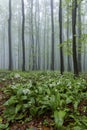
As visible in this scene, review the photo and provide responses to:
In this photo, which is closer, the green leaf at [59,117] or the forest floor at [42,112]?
the green leaf at [59,117]

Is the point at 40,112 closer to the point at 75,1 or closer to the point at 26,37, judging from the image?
the point at 75,1

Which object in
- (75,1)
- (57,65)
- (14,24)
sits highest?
(14,24)

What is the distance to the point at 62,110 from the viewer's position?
4.84m

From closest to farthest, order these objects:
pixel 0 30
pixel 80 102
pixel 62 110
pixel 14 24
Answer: pixel 62 110 → pixel 80 102 → pixel 14 24 → pixel 0 30

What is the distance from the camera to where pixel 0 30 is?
44.1 m

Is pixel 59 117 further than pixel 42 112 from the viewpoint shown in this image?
No

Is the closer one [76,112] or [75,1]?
[76,112]

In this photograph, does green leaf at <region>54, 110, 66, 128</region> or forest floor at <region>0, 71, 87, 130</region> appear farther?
forest floor at <region>0, 71, 87, 130</region>

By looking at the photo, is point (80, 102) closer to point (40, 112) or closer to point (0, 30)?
point (40, 112)

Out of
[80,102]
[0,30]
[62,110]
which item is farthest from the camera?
[0,30]

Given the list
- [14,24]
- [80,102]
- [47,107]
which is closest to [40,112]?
[47,107]

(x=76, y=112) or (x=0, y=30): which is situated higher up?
(x=0, y=30)

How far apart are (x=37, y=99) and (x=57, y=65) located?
4127 centimetres

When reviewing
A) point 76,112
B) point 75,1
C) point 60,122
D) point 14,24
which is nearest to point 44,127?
point 60,122
